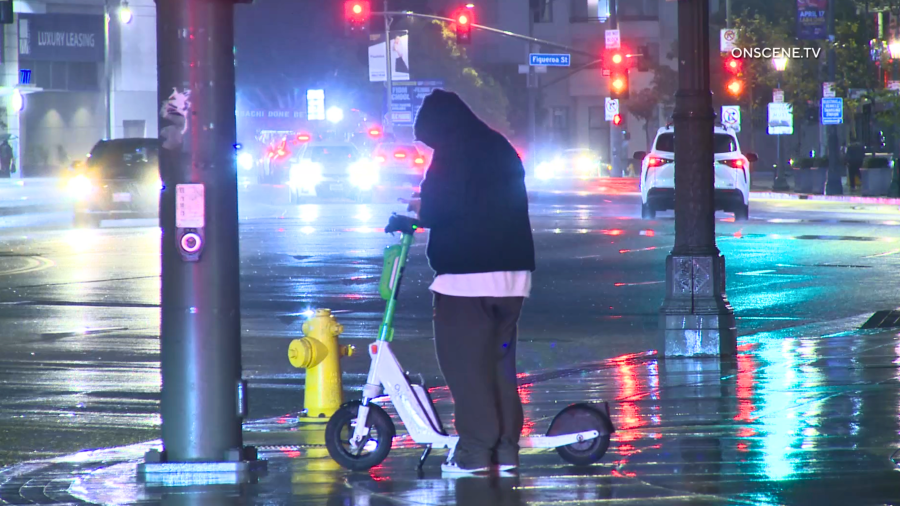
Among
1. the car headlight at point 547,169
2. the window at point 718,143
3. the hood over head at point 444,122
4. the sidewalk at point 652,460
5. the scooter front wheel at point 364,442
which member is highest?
the car headlight at point 547,169

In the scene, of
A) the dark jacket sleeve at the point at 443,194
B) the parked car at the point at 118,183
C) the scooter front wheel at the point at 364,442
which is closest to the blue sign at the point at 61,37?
the parked car at the point at 118,183

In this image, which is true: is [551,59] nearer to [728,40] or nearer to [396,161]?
[728,40]

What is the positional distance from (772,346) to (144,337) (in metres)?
5.24

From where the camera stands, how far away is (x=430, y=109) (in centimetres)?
624

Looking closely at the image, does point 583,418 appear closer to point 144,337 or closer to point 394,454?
point 394,454

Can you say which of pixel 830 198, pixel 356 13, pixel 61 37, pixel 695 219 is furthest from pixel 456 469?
pixel 61 37

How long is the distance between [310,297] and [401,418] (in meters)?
8.75

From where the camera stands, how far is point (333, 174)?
37.8 metres

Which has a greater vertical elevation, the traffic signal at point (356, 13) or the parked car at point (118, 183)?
the traffic signal at point (356, 13)

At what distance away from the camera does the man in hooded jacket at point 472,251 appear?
616 cm

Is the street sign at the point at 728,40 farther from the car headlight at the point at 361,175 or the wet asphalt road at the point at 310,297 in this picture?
the wet asphalt road at the point at 310,297

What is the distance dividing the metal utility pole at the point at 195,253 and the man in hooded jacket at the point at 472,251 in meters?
0.96

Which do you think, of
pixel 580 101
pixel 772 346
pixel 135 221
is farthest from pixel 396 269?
pixel 580 101

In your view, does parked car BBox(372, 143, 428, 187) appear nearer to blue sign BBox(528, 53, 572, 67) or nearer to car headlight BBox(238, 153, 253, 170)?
blue sign BBox(528, 53, 572, 67)
